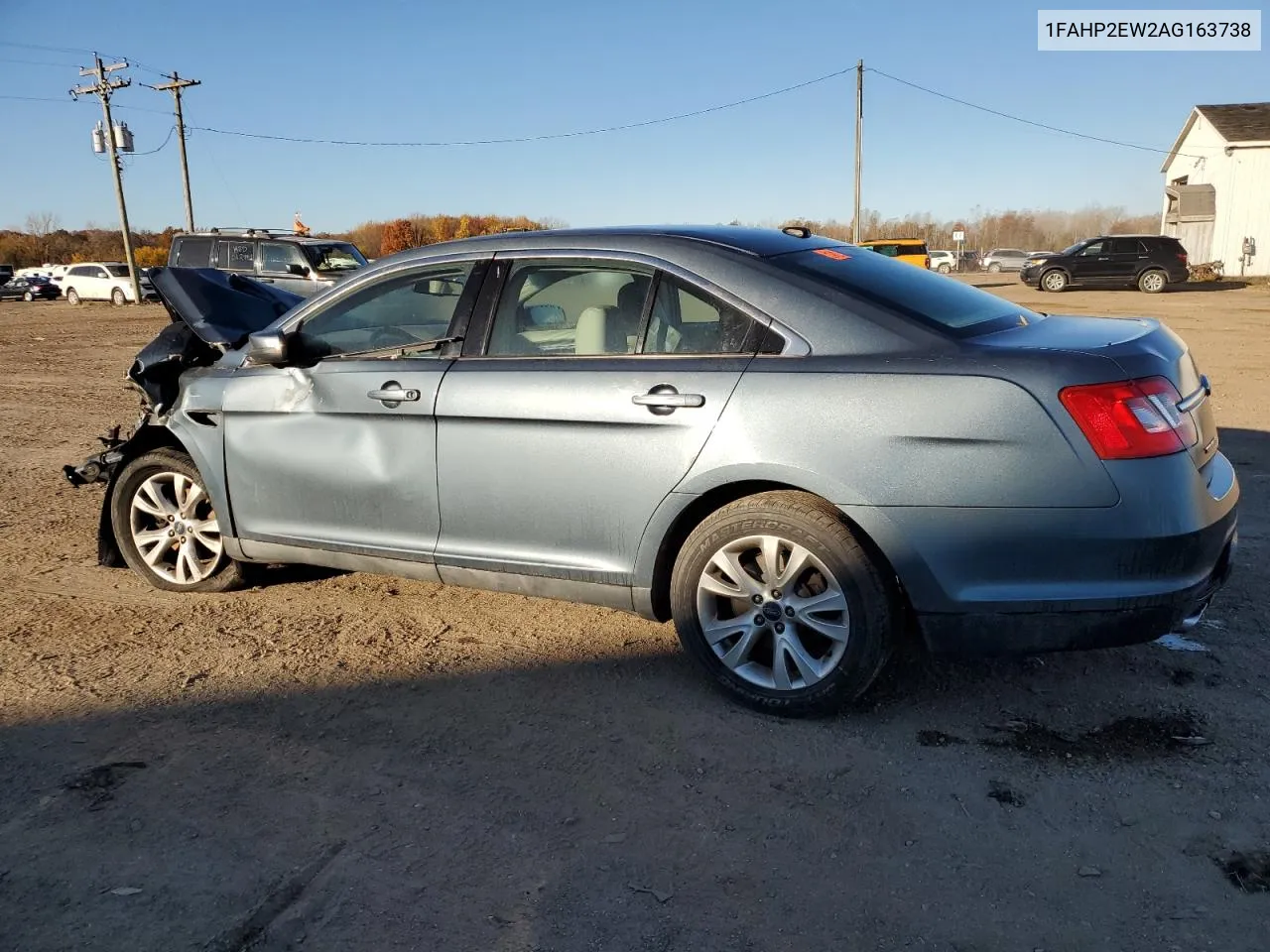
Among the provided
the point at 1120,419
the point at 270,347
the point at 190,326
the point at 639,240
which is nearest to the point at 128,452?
the point at 190,326

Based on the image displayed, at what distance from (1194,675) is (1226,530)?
73 cm

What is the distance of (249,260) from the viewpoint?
19938 mm

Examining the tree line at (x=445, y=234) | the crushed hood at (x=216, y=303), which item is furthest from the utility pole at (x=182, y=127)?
the crushed hood at (x=216, y=303)

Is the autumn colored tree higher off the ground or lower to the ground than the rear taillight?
higher

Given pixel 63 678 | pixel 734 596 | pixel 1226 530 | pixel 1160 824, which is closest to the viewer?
pixel 1160 824

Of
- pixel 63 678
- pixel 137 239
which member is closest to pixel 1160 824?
pixel 63 678

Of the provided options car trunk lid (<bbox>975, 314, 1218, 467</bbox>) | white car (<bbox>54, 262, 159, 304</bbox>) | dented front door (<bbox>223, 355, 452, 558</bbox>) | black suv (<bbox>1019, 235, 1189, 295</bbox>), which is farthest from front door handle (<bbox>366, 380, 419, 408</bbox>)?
white car (<bbox>54, 262, 159, 304</bbox>)

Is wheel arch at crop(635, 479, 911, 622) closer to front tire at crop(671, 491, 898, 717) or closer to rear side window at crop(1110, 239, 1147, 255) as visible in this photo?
front tire at crop(671, 491, 898, 717)

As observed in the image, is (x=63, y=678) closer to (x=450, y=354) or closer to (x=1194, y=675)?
(x=450, y=354)

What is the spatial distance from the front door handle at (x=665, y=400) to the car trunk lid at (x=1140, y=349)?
97 cm

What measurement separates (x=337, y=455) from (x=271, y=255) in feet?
57.3

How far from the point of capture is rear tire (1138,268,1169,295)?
30.4 m

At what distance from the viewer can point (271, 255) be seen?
65.3 feet

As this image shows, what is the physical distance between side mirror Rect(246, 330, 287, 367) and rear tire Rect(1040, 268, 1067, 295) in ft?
105
